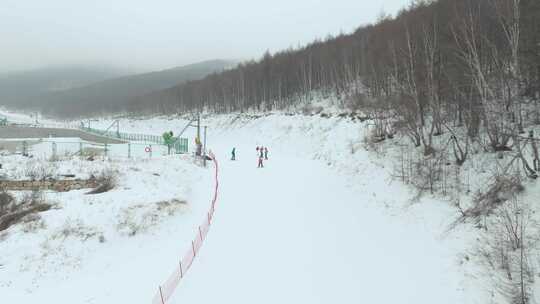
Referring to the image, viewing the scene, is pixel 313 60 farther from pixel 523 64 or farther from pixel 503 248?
pixel 503 248

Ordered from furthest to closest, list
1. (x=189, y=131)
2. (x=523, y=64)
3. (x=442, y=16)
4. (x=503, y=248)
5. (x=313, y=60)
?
(x=189, y=131) → (x=313, y=60) → (x=442, y=16) → (x=523, y=64) → (x=503, y=248)

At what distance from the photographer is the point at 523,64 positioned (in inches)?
492

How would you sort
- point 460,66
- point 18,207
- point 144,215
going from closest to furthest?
point 144,215
point 18,207
point 460,66

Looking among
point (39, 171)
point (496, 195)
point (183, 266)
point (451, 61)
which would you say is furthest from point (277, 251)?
point (39, 171)

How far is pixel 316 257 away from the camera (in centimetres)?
947

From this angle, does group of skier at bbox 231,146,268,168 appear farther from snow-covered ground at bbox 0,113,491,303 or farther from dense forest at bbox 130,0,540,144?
dense forest at bbox 130,0,540,144

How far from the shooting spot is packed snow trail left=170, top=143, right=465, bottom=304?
302 inches

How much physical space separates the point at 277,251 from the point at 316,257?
1.29m

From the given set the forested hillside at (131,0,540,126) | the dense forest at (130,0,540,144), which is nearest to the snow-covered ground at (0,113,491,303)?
the dense forest at (130,0,540,144)

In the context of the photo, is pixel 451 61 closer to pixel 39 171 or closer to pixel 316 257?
pixel 316 257

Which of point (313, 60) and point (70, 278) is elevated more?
point (313, 60)

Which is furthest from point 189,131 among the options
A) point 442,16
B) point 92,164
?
point 442,16

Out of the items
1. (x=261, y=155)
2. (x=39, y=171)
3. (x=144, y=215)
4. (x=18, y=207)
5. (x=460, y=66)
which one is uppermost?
(x=460, y=66)

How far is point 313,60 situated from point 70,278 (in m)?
63.0
